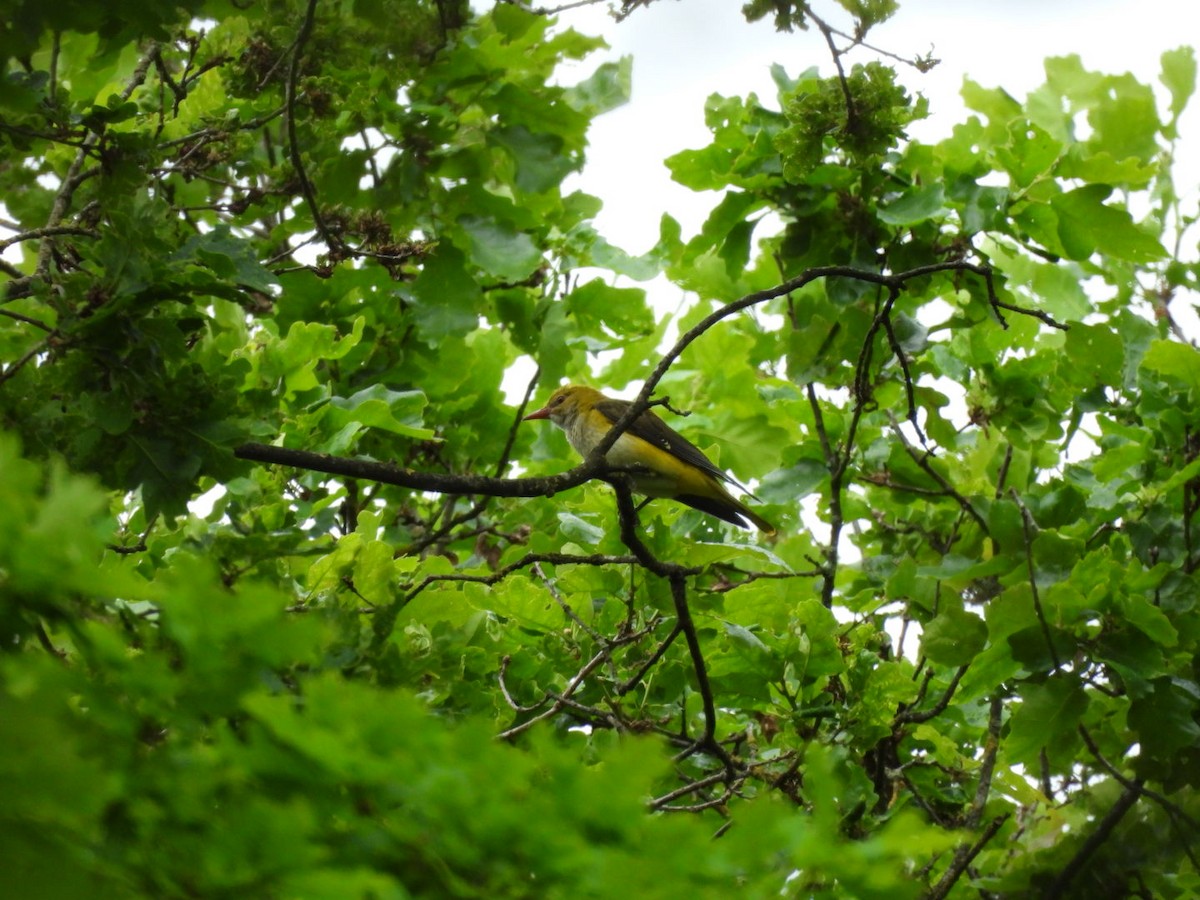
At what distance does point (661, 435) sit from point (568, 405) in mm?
630

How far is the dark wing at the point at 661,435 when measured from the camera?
554 centimetres

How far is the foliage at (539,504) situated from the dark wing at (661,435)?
0.17 m

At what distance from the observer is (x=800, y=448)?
5078 mm

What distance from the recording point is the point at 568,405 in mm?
6312

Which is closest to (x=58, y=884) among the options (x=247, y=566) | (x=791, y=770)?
(x=247, y=566)

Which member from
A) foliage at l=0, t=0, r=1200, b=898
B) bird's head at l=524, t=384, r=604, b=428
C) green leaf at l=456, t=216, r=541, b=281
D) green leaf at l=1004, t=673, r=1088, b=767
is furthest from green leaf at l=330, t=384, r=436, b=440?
green leaf at l=1004, t=673, r=1088, b=767

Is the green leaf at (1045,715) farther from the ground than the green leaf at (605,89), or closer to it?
closer to it

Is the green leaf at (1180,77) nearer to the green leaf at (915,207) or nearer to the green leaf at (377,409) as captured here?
the green leaf at (915,207)

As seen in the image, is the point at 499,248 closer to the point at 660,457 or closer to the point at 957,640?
the point at 660,457

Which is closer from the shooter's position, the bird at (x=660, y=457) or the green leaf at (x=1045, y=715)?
the green leaf at (x=1045, y=715)

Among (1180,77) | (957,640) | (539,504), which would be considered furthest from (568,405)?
(1180,77)

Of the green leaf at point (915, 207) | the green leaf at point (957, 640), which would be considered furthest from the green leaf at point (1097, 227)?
the green leaf at point (957, 640)

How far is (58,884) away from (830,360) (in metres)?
3.91

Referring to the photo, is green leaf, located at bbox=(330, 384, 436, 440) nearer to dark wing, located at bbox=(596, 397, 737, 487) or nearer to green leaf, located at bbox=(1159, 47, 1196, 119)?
dark wing, located at bbox=(596, 397, 737, 487)
